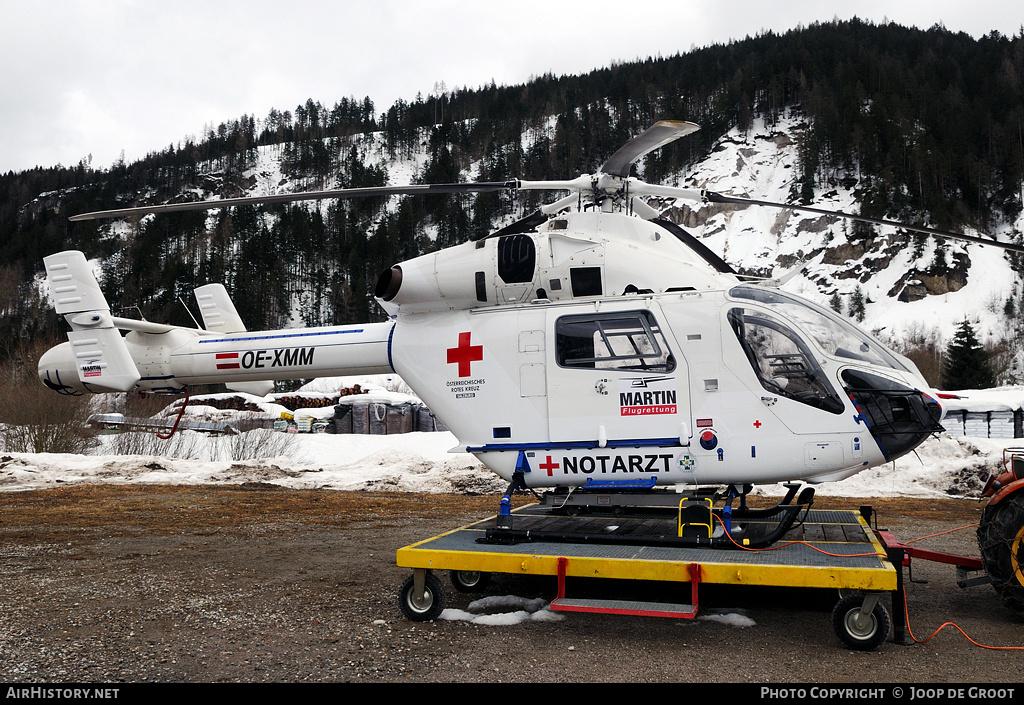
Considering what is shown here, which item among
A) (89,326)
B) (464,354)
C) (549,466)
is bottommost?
(549,466)

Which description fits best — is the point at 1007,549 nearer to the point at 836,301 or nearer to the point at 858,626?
the point at 858,626

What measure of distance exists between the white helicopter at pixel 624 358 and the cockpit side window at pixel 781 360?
0.01m

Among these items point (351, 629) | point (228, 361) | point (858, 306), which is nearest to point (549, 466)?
point (351, 629)

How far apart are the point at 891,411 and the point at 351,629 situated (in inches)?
200

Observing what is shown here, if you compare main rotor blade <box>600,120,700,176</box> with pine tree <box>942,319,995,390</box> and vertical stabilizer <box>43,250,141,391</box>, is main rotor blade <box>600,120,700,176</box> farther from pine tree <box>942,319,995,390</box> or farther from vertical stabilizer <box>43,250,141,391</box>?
pine tree <box>942,319,995,390</box>

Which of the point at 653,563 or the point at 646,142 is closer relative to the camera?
the point at 653,563

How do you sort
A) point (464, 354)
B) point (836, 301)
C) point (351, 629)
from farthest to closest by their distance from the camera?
point (836, 301), point (464, 354), point (351, 629)

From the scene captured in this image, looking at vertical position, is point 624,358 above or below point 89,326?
below

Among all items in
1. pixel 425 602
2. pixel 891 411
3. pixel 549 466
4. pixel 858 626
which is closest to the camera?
pixel 858 626

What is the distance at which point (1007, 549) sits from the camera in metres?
5.31

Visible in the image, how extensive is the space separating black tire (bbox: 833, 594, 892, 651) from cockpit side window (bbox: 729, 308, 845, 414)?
1.78m

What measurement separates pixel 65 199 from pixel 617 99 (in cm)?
10753

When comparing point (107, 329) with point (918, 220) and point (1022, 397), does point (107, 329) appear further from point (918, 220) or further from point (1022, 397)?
point (918, 220)

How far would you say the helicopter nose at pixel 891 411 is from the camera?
19.8ft
